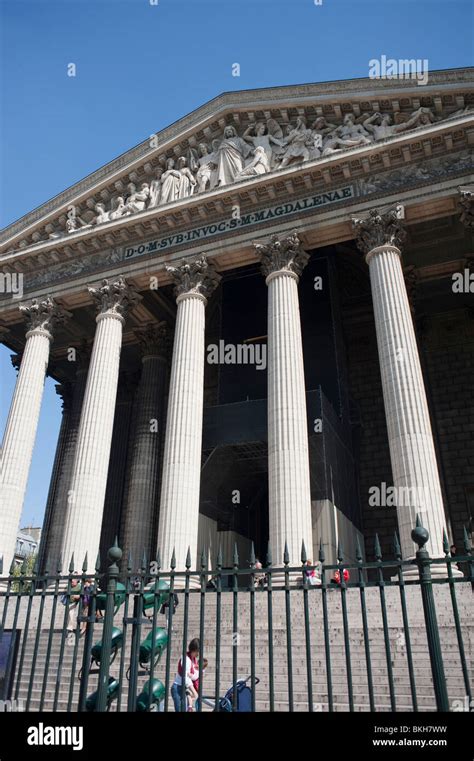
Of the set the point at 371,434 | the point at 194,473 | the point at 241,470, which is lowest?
the point at 194,473

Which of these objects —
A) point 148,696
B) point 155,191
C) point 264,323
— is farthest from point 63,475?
point 148,696

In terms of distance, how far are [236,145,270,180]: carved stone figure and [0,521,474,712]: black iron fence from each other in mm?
13601

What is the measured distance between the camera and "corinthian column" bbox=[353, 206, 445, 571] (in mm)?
14008

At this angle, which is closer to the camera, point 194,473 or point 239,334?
point 194,473

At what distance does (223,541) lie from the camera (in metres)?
21.4

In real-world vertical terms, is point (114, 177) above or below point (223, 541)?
above

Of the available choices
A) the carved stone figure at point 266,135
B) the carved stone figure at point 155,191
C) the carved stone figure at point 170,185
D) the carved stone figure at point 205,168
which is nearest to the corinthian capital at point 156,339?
the carved stone figure at point 155,191

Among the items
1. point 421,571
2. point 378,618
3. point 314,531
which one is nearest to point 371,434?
point 314,531

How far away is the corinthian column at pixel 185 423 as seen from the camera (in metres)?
16.2

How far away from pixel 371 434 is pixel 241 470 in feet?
19.1

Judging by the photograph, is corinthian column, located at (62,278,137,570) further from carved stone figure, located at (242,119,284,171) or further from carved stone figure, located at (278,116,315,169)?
carved stone figure, located at (278,116,315,169)

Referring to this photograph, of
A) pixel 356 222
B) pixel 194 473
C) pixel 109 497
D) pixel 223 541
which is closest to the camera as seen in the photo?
pixel 194 473
